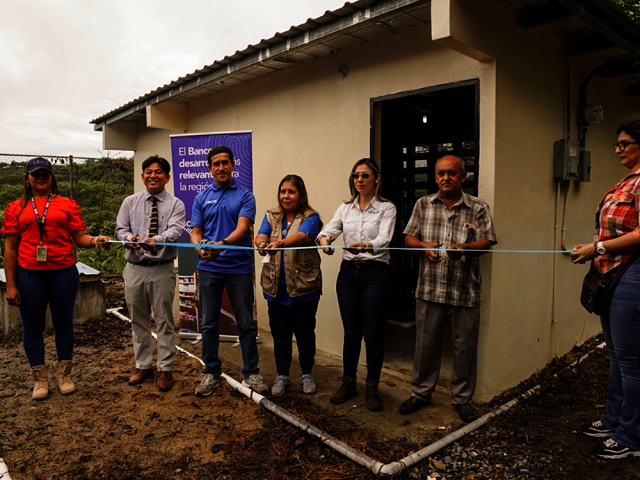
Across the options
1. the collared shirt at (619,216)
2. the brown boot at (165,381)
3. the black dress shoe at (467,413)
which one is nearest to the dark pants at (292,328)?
the brown boot at (165,381)

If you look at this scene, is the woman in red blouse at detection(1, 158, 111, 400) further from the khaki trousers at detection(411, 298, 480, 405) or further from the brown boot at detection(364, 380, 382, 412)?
the khaki trousers at detection(411, 298, 480, 405)

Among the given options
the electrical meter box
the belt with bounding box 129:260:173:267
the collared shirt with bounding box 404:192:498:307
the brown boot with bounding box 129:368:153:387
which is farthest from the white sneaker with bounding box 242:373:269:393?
the electrical meter box

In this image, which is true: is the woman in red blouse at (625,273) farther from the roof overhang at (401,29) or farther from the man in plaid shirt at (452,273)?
the roof overhang at (401,29)

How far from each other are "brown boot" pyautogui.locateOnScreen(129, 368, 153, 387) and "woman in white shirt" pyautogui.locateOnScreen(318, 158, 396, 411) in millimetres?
1868

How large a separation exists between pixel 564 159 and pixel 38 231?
4.89 m

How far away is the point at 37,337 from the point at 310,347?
2444 mm

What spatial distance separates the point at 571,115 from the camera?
4.77 metres

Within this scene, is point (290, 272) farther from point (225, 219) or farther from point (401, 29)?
point (401, 29)

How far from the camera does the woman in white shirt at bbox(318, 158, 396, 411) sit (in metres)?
3.69

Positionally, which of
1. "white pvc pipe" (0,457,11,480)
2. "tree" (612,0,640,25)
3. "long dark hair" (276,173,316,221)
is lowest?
"white pvc pipe" (0,457,11,480)

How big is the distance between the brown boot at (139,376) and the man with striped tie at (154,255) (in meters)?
0.23

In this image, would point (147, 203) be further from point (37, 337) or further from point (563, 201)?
point (563, 201)

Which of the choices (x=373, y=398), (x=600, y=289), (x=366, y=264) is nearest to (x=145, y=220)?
(x=366, y=264)

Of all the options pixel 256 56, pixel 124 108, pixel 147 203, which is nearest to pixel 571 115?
pixel 256 56
